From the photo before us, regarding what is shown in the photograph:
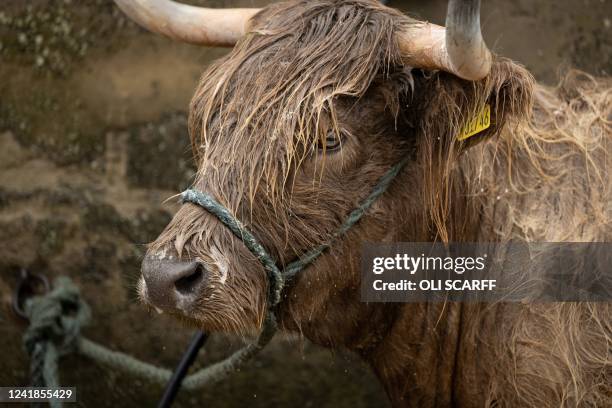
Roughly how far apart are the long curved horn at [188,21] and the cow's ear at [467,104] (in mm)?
818

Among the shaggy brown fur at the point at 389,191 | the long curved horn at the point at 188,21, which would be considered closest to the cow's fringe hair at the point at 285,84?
the shaggy brown fur at the point at 389,191

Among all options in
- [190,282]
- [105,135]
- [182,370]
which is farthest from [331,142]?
[105,135]

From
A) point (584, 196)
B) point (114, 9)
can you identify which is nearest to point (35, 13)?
point (114, 9)

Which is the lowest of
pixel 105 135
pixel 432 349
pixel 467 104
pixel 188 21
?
pixel 432 349

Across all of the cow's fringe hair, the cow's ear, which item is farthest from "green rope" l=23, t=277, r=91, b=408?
the cow's ear

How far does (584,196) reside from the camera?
124 inches

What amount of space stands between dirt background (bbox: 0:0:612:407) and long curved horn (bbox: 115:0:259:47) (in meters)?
1.36

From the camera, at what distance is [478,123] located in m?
2.88

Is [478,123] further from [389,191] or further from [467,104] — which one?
[389,191]

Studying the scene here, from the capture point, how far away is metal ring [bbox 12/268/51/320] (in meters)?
4.79

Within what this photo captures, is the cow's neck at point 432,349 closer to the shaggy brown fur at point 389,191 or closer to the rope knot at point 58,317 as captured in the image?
the shaggy brown fur at point 389,191

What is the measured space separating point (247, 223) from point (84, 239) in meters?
2.37

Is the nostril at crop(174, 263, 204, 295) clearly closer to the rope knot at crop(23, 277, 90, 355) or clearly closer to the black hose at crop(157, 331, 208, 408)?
the black hose at crop(157, 331, 208, 408)

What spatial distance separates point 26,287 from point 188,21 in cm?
225
